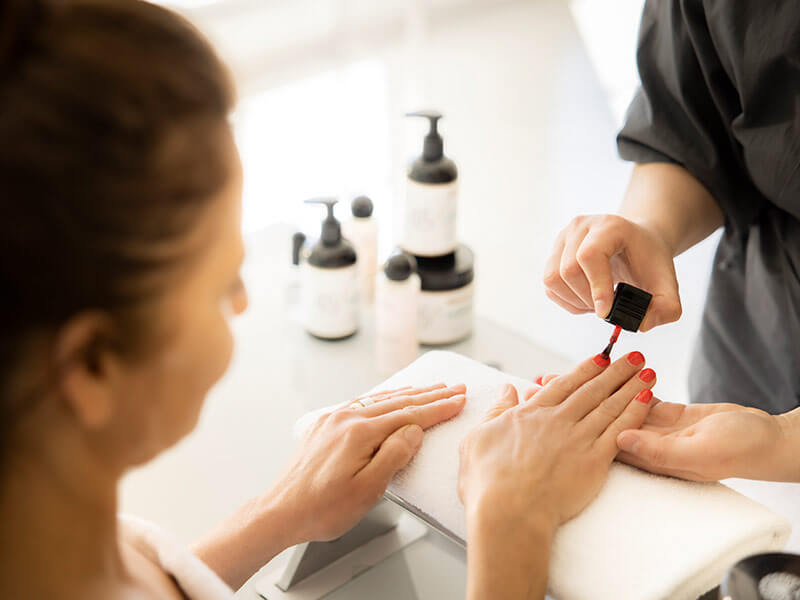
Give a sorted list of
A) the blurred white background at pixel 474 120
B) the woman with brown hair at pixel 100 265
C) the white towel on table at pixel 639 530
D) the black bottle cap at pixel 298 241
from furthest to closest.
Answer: the blurred white background at pixel 474 120 → the black bottle cap at pixel 298 241 → the white towel on table at pixel 639 530 → the woman with brown hair at pixel 100 265

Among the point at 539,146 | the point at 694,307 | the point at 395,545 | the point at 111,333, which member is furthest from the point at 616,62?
the point at 111,333

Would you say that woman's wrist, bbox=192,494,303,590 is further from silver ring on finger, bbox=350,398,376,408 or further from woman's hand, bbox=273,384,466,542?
silver ring on finger, bbox=350,398,376,408

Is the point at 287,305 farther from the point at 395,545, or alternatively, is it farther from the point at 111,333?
the point at 111,333

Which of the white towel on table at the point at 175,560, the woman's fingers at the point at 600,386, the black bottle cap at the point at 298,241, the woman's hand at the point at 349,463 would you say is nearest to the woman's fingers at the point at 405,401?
the woman's hand at the point at 349,463

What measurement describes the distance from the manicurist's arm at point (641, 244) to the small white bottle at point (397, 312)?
23cm

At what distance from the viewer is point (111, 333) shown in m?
0.43

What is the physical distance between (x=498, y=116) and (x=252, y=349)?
6.63 ft

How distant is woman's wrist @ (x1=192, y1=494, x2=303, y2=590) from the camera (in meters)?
0.79

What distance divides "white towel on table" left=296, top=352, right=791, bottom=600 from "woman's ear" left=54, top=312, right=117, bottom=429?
1.21 ft

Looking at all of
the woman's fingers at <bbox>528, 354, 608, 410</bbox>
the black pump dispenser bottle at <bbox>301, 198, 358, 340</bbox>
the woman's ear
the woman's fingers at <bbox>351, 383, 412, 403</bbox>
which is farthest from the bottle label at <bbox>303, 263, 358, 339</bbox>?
the woman's ear

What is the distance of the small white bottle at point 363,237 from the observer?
4.25 feet

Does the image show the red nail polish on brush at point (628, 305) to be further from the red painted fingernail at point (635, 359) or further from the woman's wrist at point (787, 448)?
the woman's wrist at point (787, 448)

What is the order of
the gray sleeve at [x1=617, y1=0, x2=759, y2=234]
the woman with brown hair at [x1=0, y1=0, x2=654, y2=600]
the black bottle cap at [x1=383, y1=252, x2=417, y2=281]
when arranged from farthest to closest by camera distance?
the black bottle cap at [x1=383, y1=252, x2=417, y2=281]
the gray sleeve at [x1=617, y1=0, x2=759, y2=234]
the woman with brown hair at [x1=0, y1=0, x2=654, y2=600]

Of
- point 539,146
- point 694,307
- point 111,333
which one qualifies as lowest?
point 694,307
